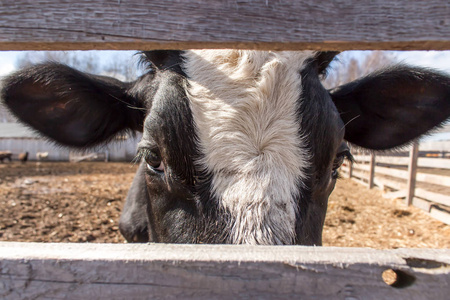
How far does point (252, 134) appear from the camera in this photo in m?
2.02

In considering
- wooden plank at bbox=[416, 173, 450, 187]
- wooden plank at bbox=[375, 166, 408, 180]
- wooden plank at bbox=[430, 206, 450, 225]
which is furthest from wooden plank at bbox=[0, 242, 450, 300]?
wooden plank at bbox=[375, 166, 408, 180]

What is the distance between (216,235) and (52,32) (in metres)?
1.27

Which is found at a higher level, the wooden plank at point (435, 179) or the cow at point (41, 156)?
the wooden plank at point (435, 179)

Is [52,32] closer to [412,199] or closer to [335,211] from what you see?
[335,211]

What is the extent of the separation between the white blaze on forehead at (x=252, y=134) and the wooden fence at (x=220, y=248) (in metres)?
0.77

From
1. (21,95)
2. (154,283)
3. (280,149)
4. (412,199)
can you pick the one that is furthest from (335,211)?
(154,283)

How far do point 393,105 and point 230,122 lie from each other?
1.93m

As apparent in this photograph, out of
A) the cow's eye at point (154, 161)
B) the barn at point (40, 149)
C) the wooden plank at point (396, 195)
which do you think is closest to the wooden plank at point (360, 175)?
the wooden plank at point (396, 195)

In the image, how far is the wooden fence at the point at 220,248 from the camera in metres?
0.84

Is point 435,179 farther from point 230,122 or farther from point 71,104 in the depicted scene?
point 71,104

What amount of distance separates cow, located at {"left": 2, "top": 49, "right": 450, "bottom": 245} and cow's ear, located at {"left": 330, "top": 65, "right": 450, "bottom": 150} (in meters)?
0.01

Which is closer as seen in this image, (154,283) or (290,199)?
(154,283)

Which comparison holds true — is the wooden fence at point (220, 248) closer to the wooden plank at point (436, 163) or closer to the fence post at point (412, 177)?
the wooden plank at point (436, 163)

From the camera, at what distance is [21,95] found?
2.60 m
